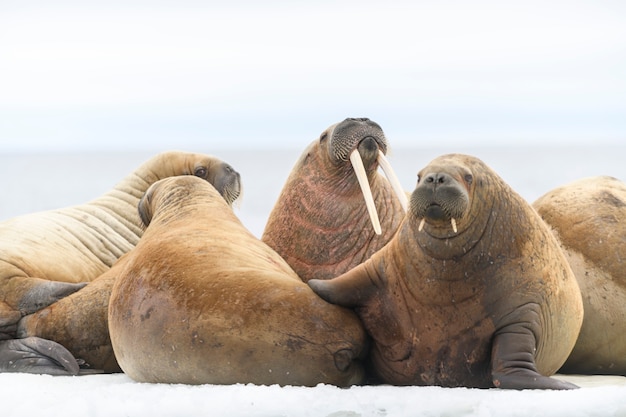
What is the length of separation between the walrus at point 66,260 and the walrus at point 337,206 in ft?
4.09

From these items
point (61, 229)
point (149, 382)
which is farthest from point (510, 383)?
point (61, 229)

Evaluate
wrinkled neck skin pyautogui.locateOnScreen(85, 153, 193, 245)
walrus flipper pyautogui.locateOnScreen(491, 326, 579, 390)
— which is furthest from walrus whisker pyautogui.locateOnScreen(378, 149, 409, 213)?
wrinkled neck skin pyautogui.locateOnScreen(85, 153, 193, 245)

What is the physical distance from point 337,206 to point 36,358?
215 centimetres

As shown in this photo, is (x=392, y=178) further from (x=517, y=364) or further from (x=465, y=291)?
(x=517, y=364)

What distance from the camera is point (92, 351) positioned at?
21.4ft

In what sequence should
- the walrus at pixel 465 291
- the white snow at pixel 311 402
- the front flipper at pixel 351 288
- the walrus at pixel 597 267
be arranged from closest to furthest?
1. the white snow at pixel 311 402
2. the walrus at pixel 465 291
3. the front flipper at pixel 351 288
4. the walrus at pixel 597 267

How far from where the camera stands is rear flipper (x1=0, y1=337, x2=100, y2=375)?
20.7 ft

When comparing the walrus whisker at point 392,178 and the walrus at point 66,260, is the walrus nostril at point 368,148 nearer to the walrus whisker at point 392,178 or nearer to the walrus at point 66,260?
the walrus whisker at point 392,178

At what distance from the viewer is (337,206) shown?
7438 mm

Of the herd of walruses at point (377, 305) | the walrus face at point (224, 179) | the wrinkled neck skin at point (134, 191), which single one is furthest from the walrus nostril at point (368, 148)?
the wrinkled neck skin at point (134, 191)

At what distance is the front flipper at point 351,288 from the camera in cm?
570

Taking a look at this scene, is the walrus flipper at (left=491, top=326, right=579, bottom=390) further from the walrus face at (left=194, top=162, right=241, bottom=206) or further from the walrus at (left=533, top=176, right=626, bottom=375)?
the walrus face at (left=194, top=162, right=241, bottom=206)

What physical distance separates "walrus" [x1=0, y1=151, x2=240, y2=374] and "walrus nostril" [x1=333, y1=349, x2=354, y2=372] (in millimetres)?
1615

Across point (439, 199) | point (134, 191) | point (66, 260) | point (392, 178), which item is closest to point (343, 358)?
point (439, 199)
